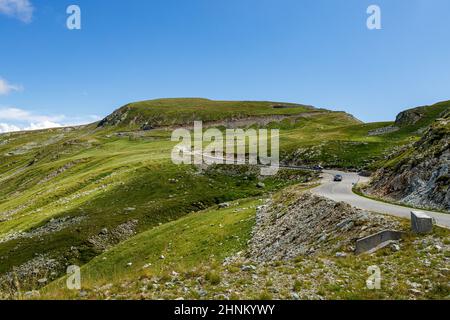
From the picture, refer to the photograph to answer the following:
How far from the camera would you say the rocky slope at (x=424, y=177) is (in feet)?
109

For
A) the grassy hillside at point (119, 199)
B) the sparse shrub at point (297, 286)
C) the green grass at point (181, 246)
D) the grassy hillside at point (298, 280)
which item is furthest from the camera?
the grassy hillside at point (119, 199)

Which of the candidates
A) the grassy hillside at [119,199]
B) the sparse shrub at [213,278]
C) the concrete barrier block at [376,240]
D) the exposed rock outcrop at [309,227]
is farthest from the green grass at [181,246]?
the concrete barrier block at [376,240]

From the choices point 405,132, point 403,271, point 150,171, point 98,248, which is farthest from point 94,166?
point 403,271

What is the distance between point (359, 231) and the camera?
24.9 meters

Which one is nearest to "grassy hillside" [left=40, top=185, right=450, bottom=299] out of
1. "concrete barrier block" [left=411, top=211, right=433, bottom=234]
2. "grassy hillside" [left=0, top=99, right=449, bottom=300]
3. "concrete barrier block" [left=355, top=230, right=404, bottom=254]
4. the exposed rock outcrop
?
"concrete barrier block" [left=411, top=211, right=433, bottom=234]

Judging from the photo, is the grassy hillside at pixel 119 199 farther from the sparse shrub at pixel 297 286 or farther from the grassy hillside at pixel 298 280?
the sparse shrub at pixel 297 286

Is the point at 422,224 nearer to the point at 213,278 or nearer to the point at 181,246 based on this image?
the point at 213,278

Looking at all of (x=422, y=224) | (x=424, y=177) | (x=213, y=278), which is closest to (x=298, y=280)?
(x=213, y=278)

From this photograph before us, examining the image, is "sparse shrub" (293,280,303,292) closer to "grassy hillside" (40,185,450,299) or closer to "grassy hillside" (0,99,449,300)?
"grassy hillside" (40,185,450,299)

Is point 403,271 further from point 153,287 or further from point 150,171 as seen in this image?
point 150,171

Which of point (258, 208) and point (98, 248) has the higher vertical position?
point (258, 208)

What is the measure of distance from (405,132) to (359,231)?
92.2 meters

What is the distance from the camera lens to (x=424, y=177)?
37719mm
